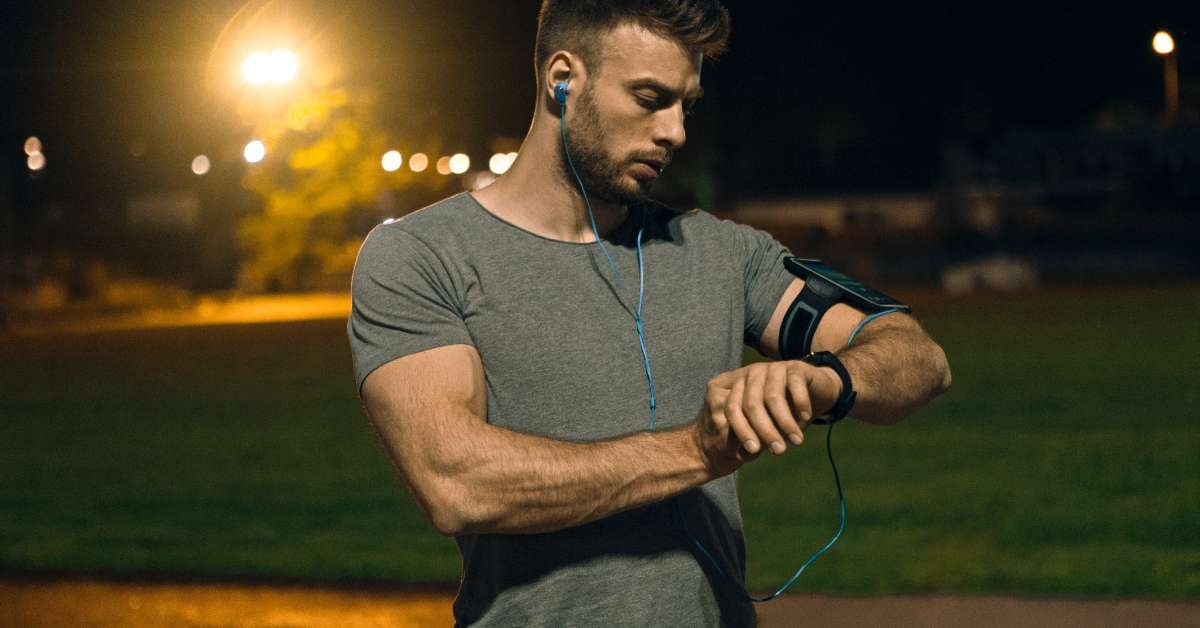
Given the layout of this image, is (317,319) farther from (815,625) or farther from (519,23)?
(815,625)

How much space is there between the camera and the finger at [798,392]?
82.6 inches

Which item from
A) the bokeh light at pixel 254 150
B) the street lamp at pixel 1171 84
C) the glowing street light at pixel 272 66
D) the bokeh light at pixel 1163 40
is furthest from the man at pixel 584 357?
the street lamp at pixel 1171 84

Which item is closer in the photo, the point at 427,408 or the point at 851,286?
the point at 427,408

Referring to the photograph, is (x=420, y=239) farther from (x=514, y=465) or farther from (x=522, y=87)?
(x=522, y=87)

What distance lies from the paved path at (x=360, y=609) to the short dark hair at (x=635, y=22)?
172 inches

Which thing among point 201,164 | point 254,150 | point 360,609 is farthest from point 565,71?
point 201,164

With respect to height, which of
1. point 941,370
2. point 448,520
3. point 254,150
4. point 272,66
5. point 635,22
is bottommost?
point 254,150

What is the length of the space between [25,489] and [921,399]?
9.83 metres

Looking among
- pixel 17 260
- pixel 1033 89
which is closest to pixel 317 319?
pixel 17 260

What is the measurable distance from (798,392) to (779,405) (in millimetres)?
45

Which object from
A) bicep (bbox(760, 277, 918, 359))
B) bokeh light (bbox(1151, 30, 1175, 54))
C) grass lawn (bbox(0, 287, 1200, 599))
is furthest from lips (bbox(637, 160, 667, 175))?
bokeh light (bbox(1151, 30, 1175, 54))

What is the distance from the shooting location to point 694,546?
2482 mm

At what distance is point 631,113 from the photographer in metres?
2.48

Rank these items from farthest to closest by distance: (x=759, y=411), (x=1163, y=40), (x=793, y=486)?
(x=1163, y=40) → (x=793, y=486) → (x=759, y=411)
